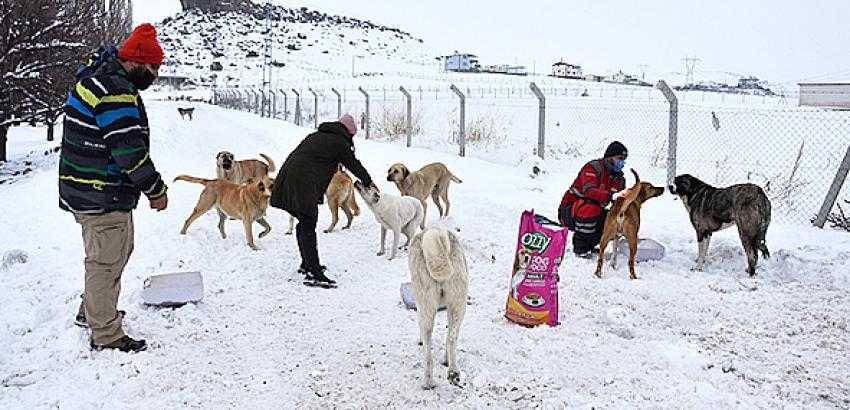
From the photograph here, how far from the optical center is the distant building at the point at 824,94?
32.2 meters

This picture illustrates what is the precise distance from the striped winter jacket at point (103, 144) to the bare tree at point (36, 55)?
14.1m

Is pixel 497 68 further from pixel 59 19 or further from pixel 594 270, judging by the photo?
pixel 594 270

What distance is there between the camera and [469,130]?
18.3 meters

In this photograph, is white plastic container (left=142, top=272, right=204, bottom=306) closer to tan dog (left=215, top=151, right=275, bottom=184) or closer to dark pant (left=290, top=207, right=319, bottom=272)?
dark pant (left=290, top=207, right=319, bottom=272)

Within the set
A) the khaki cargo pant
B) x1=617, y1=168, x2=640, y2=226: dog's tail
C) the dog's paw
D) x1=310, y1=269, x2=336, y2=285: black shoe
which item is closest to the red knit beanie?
the khaki cargo pant

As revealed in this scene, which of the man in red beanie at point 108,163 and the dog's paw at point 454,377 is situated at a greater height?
the man in red beanie at point 108,163

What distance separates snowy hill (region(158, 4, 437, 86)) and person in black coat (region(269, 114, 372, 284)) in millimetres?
62075

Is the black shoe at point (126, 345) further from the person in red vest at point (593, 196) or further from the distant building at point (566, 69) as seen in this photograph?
the distant building at point (566, 69)

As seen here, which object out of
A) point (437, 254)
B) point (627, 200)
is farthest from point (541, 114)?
point (437, 254)

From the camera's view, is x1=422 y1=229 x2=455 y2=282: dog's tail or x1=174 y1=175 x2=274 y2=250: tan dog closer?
x1=422 y1=229 x2=455 y2=282: dog's tail

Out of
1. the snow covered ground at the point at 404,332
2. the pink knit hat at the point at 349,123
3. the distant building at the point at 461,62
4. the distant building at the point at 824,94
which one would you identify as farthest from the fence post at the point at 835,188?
the distant building at the point at 461,62

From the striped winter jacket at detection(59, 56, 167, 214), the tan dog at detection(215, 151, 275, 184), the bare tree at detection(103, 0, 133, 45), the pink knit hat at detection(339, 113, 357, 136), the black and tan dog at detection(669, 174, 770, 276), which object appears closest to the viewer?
the striped winter jacket at detection(59, 56, 167, 214)

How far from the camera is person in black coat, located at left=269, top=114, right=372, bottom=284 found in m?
6.30

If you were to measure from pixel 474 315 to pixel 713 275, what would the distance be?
2.91 m
